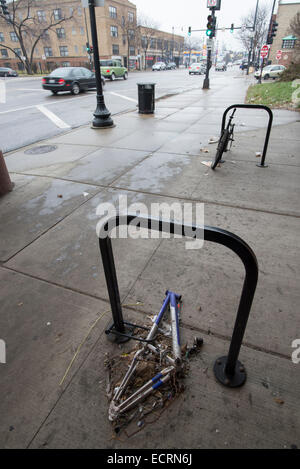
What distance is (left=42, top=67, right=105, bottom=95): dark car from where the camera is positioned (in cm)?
1655

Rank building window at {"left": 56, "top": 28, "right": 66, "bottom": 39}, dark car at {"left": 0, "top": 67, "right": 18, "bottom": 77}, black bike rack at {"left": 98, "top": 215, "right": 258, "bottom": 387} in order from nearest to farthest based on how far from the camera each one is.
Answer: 1. black bike rack at {"left": 98, "top": 215, "right": 258, "bottom": 387}
2. dark car at {"left": 0, "top": 67, "right": 18, "bottom": 77}
3. building window at {"left": 56, "top": 28, "right": 66, "bottom": 39}

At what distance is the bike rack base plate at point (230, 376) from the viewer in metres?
1.80

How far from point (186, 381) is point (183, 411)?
0.61 feet

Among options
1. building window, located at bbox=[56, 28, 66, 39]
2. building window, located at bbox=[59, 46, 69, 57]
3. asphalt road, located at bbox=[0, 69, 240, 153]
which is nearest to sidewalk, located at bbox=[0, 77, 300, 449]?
asphalt road, located at bbox=[0, 69, 240, 153]

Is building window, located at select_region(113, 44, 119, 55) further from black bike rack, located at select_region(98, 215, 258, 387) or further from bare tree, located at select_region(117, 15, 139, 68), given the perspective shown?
black bike rack, located at select_region(98, 215, 258, 387)

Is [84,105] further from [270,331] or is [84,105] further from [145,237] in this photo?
[270,331]

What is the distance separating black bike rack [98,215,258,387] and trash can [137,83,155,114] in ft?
32.9

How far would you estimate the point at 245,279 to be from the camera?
56.7 inches

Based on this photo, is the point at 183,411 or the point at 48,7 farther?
the point at 48,7

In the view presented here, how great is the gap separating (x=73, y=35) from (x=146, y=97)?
60.3 m

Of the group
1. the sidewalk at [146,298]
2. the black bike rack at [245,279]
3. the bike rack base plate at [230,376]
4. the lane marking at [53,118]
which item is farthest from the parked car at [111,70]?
the bike rack base plate at [230,376]

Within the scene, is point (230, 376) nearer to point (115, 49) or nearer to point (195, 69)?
point (195, 69)

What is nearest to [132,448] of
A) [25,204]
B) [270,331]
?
[270,331]
